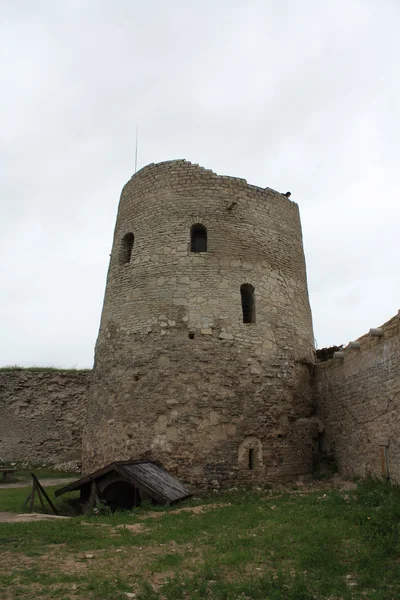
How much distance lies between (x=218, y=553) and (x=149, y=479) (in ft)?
11.2

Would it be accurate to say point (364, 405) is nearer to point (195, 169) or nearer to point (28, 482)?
point (195, 169)

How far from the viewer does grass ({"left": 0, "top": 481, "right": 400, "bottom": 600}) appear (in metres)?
4.66

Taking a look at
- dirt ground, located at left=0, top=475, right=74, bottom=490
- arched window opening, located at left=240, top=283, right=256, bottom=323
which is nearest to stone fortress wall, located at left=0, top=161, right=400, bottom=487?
arched window opening, located at left=240, top=283, right=256, bottom=323

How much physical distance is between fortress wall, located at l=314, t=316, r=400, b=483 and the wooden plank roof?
385 centimetres

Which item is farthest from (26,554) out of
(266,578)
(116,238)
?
(116,238)

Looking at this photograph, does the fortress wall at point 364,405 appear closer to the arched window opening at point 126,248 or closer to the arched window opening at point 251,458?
A: the arched window opening at point 251,458

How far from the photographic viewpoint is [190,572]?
5242 millimetres

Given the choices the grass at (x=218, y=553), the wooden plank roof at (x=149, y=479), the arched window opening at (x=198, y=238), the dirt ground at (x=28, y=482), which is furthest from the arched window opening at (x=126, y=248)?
the dirt ground at (x=28, y=482)

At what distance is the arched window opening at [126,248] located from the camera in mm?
12664

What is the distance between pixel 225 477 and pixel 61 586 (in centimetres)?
576

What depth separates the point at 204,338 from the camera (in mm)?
10891

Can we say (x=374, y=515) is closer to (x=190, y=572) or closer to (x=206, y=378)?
(x=190, y=572)

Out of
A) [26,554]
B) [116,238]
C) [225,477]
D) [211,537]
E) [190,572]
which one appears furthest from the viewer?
[116,238]

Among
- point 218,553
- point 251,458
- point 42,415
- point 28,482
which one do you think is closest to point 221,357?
point 251,458
